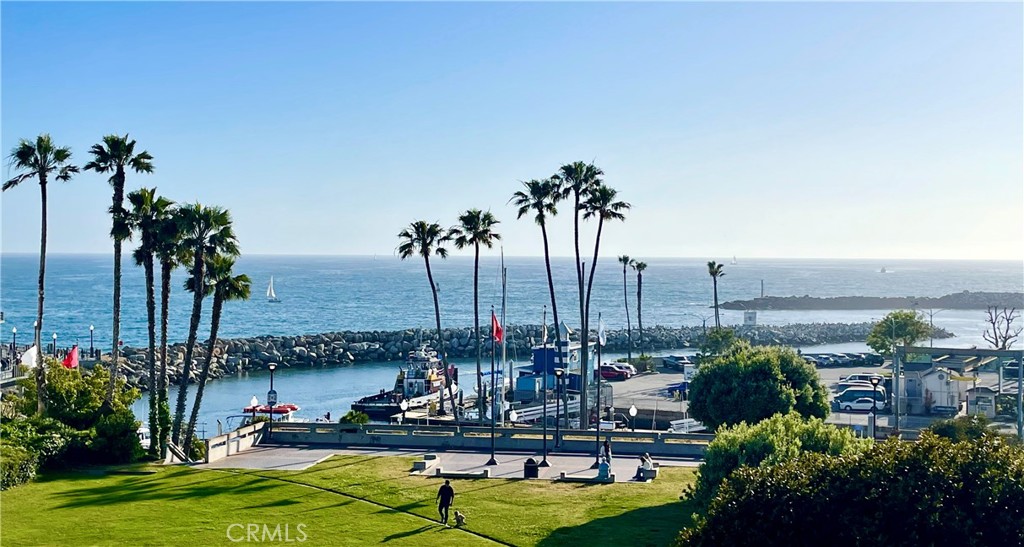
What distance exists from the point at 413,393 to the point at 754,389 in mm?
28123

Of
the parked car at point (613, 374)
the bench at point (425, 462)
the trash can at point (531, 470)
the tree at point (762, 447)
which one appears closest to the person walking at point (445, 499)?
the tree at point (762, 447)

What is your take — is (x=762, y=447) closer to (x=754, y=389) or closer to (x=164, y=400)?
(x=754, y=389)

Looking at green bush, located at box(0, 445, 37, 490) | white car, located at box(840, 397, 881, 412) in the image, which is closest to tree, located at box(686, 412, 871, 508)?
green bush, located at box(0, 445, 37, 490)

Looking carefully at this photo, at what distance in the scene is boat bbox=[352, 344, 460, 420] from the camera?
52.4m

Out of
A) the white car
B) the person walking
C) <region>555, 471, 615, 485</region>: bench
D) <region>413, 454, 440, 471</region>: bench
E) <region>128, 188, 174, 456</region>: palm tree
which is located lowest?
the white car

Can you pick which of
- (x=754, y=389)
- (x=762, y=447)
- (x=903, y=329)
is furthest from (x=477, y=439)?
(x=903, y=329)

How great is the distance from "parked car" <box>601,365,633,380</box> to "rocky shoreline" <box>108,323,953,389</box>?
9212 mm

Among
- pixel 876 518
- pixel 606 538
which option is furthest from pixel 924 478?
pixel 606 538

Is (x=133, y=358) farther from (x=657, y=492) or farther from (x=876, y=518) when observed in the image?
(x=876, y=518)

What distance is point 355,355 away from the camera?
307 feet

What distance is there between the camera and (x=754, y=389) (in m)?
32.9

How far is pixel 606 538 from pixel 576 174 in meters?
24.9

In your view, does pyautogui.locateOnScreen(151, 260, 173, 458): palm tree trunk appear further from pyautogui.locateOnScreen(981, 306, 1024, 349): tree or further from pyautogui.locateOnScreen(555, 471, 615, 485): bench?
→ pyautogui.locateOnScreen(981, 306, 1024, 349): tree

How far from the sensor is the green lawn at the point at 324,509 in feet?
71.3
